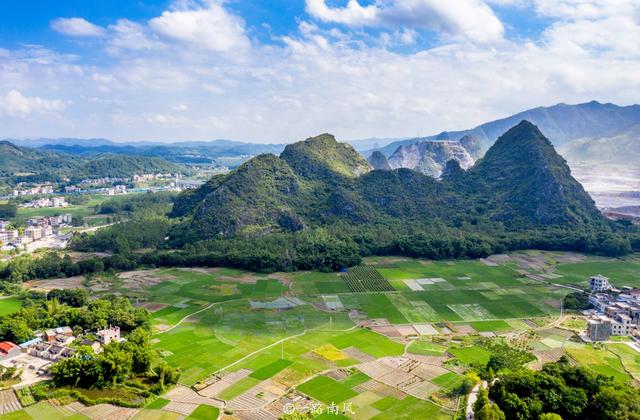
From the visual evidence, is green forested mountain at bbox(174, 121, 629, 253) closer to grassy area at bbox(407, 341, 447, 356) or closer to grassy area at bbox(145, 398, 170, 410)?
grassy area at bbox(407, 341, 447, 356)

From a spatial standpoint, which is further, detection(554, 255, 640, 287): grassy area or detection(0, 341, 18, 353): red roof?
detection(554, 255, 640, 287): grassy area

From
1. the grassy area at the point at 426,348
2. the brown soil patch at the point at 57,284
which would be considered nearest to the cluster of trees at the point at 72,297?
the brown soil patch at the point at 57,284

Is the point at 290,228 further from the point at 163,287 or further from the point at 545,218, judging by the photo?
the point at 545,218

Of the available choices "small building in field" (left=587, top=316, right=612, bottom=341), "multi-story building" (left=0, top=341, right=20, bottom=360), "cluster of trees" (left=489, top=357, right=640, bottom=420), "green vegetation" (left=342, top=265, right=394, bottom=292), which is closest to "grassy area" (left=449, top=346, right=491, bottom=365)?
"cluster of trees" (left=489, top=357, right=640, bottom=420)

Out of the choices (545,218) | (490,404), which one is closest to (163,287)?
(490,404)

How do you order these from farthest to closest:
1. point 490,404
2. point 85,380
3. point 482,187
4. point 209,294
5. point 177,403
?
1. point 482,187
2. point 209,294
3. point 85,380
4. point 177,403
5. point 490,404

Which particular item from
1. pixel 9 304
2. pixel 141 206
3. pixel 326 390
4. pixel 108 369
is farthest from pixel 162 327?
pixel 141 206

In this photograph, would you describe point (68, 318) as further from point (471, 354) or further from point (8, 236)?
point (8, 236)
